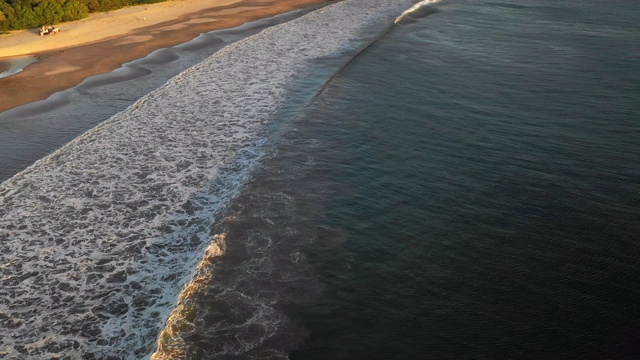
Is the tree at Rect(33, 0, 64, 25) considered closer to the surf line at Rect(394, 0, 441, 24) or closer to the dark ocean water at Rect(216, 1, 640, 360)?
the surf line at Rect(394, 0, 441, 24)

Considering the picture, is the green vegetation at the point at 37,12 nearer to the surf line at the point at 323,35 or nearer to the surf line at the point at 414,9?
the surf line at the point at 323,35

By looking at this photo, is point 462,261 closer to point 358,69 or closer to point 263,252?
point 263,252

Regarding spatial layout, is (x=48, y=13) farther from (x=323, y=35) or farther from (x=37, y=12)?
(x=323, y=35)

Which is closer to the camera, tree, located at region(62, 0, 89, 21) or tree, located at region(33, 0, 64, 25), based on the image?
tree, located at region(33, 0, 64, 25)

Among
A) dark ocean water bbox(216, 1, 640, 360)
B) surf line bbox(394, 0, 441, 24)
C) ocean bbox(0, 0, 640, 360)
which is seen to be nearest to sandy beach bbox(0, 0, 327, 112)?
ocean bbox(0, 0, 640, 360)

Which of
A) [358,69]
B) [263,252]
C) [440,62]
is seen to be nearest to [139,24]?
[358,69]

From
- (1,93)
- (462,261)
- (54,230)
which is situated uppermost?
(1,93)

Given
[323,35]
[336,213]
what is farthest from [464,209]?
[323,35]
